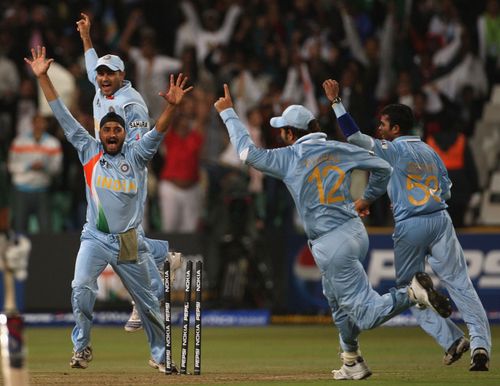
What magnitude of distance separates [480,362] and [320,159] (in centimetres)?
237

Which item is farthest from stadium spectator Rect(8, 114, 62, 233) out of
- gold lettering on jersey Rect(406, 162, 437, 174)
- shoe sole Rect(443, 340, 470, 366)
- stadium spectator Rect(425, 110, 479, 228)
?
shoe sole Rect(443, 340, 470, 366)

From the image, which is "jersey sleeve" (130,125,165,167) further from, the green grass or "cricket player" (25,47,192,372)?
the green grass

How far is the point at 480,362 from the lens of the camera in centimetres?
1209

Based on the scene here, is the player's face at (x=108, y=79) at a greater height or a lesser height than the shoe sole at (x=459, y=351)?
greater

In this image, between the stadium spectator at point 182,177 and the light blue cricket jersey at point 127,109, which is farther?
the stadium spectator at point 182,177

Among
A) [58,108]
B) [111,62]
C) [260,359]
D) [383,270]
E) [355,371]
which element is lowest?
[260,359]

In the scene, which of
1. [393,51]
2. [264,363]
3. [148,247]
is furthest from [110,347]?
[393,51]

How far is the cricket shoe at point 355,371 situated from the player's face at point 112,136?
2.77 meters

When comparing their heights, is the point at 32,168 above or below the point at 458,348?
above

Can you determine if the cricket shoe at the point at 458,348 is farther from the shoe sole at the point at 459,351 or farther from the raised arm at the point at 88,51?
the raised arm at the point at 88,51

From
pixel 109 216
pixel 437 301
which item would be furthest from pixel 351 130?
pixel 109 216

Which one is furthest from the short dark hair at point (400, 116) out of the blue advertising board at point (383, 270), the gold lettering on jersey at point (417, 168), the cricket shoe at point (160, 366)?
the blue advertising board at point (383, 270)

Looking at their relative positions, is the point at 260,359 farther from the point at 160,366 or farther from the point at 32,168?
the point at 32,168

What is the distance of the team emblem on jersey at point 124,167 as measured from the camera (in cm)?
1208
